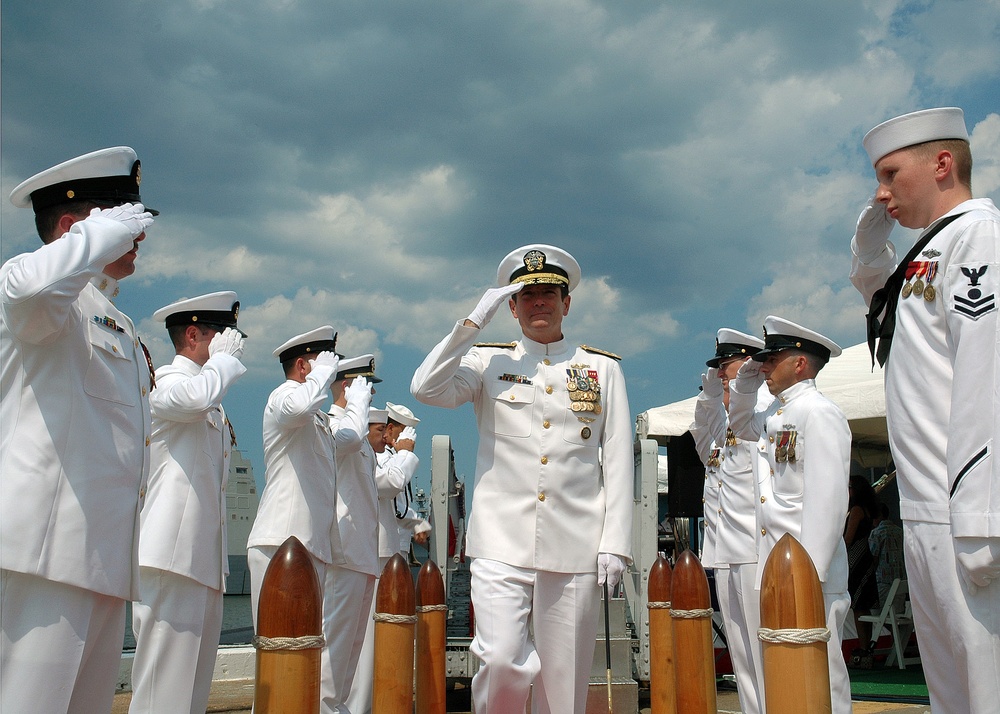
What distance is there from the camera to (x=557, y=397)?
4.81m

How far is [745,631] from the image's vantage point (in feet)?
20.9

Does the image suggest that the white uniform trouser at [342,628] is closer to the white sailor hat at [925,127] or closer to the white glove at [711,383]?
the white glove at [711,383]

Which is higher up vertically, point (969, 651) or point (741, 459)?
point (741, 459)

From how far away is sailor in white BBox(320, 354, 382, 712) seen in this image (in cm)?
659

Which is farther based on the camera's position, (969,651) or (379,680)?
(379,680)

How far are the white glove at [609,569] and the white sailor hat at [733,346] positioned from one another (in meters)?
3.20

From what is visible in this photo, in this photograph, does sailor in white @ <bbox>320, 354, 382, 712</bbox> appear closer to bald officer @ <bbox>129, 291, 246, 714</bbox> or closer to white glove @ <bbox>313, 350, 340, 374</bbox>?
white glove @ <bbox>313, 350, 340, 374</bbox>

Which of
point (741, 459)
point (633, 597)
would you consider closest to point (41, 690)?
point (741, 459)

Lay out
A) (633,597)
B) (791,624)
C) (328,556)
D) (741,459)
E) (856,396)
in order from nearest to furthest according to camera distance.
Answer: (791,624) < (328,556) < (741,459) < (633,597) < (856,396)

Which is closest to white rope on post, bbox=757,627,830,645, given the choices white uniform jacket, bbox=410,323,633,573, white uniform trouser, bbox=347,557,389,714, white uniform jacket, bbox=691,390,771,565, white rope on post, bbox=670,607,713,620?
white uniform jacket, bbox=410,323,633,573

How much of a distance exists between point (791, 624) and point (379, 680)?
2.64 m

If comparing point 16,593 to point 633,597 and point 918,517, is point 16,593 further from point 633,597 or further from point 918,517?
point 633,597

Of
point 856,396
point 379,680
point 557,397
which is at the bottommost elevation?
point 379,680

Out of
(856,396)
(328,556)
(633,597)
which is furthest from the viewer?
(856,396)
